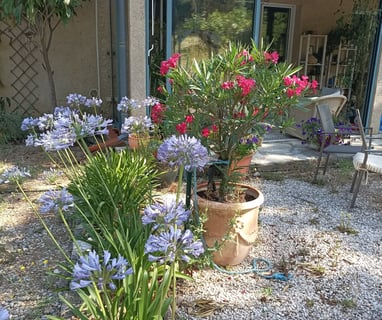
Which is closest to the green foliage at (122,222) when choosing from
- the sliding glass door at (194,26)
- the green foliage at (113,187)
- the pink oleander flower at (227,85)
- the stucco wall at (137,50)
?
the green foliage at (113,187)

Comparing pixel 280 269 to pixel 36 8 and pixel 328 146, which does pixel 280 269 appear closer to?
pixel 328 146

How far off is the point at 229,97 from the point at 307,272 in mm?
1184

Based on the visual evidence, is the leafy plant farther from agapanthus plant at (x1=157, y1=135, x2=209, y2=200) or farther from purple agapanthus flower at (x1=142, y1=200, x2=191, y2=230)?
purple agapanthus flower at (x1=142, y1=200, x2=191, y2=230)

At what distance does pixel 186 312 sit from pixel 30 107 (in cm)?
471

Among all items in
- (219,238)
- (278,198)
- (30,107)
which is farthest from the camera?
(30,107)

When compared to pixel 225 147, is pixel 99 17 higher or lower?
higher

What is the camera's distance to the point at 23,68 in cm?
567

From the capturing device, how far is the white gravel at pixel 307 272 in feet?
6.75

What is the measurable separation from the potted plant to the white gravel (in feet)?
0.79

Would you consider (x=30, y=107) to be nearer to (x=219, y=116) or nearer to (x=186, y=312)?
(x=219, y=116)

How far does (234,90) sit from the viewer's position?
2219 millimetres

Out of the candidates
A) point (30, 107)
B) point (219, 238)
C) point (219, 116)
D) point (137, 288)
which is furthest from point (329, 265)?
point (30, 107)

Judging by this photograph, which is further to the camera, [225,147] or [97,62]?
[97,62]

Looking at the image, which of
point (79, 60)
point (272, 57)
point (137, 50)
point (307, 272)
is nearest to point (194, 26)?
point (137, 50)
